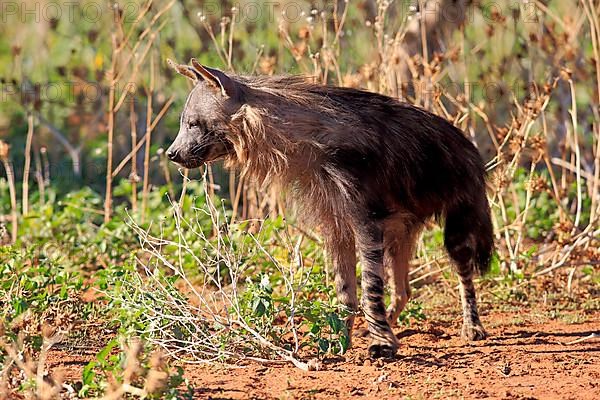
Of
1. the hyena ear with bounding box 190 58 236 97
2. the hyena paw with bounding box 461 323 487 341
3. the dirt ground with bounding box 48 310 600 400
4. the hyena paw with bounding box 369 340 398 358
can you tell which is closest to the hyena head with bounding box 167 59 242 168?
the hyena ear with bounding box 190 58 236 97

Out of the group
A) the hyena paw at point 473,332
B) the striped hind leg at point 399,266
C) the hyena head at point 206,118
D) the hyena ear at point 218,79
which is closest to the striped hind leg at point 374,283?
the striped hind leg at point 399,266

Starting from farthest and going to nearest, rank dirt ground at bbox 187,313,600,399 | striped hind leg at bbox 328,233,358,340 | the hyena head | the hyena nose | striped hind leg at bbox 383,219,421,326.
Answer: striped hind leg at bbox 383,219,421,326 → striped hind leg at bbox 328,233,358,340 → the hyena nose → the hyena head → dirt ground at bbox 187,313,600,399

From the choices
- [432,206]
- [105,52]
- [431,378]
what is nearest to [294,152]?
[432,206]

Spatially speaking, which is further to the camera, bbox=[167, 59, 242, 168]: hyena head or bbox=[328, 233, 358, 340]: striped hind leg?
bbox=[328, 233, 358, 340]: striped hind leg

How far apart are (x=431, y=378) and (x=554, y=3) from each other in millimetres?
7903

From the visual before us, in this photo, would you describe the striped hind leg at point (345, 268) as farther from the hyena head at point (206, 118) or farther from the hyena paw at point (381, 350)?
the hyena head at point (206, 118)

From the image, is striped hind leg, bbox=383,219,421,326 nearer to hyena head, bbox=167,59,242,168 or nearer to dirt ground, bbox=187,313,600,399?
dirt ground, bbox=187,313,600,399

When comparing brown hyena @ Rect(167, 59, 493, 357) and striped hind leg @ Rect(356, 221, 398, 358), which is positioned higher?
brown hyena @ Rect(167, 59, 493, 357)

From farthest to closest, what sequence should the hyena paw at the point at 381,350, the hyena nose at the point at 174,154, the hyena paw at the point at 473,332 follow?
the hyena paw at the point at 473,332 → the hyena nose at the point at 174,154 → the hyena paw at the point at 381,350

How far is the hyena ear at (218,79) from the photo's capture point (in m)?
5.34

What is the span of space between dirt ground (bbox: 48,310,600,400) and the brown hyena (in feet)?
0.70

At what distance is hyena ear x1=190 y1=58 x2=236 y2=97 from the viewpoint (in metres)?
5.34

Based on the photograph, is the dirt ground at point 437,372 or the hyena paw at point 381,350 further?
the hyena paw at point 381,350

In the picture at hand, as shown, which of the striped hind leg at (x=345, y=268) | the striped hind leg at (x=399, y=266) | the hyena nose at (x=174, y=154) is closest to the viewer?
the hyena nose at (x=174, y=154)
